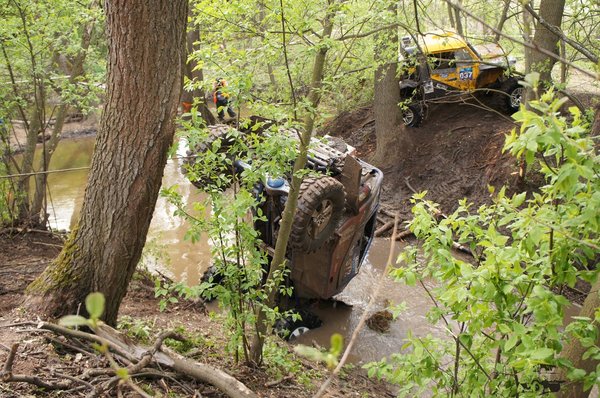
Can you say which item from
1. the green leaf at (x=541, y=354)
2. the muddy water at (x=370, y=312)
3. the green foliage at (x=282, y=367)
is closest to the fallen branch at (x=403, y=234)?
the muddy water at (x=370, y=312)

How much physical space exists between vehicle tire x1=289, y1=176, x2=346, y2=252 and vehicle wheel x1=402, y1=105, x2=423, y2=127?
692 centimetres

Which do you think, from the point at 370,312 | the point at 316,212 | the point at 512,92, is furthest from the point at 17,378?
the point at 512,92

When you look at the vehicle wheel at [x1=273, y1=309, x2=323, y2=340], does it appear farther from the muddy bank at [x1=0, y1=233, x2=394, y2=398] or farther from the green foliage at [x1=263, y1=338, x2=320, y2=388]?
the green foliage at [x1=263, y1=338, x2=320, y2=388]

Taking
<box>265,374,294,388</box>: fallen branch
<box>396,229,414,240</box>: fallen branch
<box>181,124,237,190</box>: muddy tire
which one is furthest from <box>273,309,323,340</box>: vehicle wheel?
<box>396,229,414,240</box>: fallen branch

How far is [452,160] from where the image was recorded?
11.2m

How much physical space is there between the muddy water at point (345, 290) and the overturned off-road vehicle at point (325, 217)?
83 centimetres

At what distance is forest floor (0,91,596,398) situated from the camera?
337 centimetres

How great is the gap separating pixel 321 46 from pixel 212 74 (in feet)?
2.85

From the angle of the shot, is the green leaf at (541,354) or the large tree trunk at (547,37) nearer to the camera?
the green leaf at (541,354)

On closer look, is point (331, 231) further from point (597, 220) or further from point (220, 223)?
point (597, 220)

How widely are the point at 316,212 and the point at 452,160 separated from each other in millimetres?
6551

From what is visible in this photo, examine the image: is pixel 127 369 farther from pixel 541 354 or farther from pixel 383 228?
pixel 383 228

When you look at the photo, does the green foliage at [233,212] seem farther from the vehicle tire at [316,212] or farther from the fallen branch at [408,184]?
the fallen branch at [408,184]

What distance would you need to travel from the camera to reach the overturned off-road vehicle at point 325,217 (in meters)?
5.36
